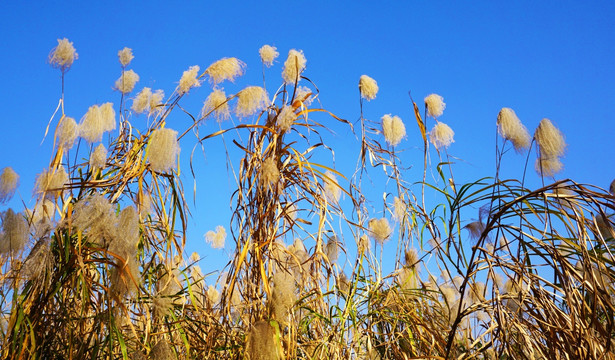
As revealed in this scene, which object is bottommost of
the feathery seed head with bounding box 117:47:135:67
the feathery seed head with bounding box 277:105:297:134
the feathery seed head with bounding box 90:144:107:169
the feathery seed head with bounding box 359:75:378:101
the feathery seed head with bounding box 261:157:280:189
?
the feathery seed head with bounding box 261:157:280:189

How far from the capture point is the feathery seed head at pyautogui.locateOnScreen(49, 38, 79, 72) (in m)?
2.29

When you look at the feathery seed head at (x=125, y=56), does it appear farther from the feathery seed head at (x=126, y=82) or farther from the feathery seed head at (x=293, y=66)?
the feathery seed head at (x=293, y=66)

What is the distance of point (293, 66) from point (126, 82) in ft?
2.68

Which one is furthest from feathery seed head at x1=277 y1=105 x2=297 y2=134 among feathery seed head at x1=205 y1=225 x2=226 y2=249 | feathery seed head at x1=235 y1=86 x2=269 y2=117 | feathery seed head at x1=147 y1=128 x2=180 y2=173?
feathery seed head at x1=205 y1=225 x2=226 y2=249

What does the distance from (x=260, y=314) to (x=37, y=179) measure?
39.6 inches

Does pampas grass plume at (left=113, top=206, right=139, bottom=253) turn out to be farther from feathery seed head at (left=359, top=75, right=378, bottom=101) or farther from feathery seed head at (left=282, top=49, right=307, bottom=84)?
feathery seed head at (left=359, top=75, right=378, bottom=101)

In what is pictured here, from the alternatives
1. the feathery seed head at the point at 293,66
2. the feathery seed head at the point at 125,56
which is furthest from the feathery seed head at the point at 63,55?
the feathery seed head at the point at 293,66

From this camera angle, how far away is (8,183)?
7.14 feet

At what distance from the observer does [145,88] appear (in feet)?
8.54

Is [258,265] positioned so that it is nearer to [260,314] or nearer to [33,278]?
[260,314]

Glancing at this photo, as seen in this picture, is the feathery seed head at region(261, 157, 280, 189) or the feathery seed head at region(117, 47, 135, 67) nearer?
the feathery seed head at region(261, 157, 280, 189)

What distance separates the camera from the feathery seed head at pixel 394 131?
2791 mm

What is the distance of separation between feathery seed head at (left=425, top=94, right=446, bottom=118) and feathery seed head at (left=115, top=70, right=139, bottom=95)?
142 centimetres

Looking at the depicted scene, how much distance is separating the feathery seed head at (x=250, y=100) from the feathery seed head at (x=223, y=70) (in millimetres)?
169
